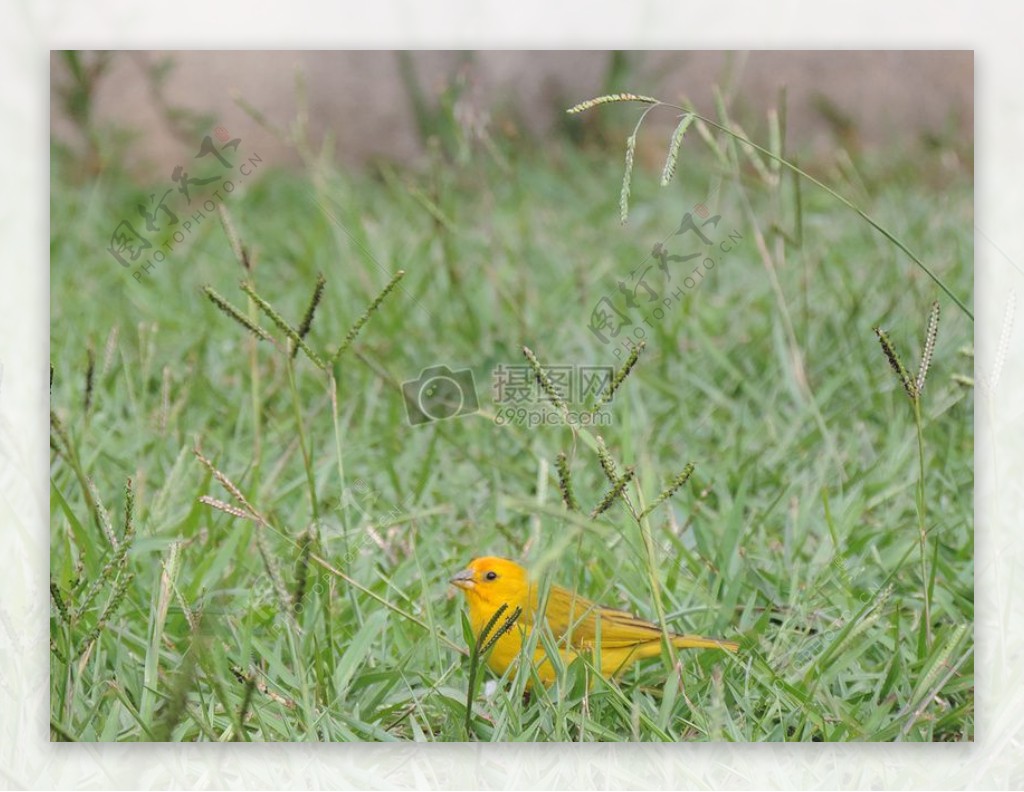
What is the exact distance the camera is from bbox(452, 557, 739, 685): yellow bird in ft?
6.37

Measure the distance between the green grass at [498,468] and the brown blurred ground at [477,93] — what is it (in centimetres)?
15

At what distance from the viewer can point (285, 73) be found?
11.1ft

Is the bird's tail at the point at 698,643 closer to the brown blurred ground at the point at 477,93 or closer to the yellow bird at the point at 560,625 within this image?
the yellow bird at the point at 560,625

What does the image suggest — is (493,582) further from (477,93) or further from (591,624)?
(477,93)

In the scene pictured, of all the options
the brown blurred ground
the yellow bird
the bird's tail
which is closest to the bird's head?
the yellow bird

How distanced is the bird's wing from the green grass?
0.06 meters

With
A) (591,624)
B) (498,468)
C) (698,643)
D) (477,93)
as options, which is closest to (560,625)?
(591,624)

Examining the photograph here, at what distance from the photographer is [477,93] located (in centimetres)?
328

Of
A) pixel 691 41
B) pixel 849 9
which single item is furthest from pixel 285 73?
pixel 849 9

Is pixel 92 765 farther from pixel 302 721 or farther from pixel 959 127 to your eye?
pixel 959 127

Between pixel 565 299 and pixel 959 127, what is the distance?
3.88ft

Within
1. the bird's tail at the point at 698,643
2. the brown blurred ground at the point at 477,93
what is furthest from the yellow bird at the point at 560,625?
the brown blurred ground at the point at 477,93

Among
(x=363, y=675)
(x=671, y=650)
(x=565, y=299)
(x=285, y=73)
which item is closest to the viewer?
(x=671, y=650)

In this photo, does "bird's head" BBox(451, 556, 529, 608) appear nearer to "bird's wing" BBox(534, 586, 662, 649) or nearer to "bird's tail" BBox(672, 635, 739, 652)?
"bird's wing" BBox(534, 586, 662, 649)
